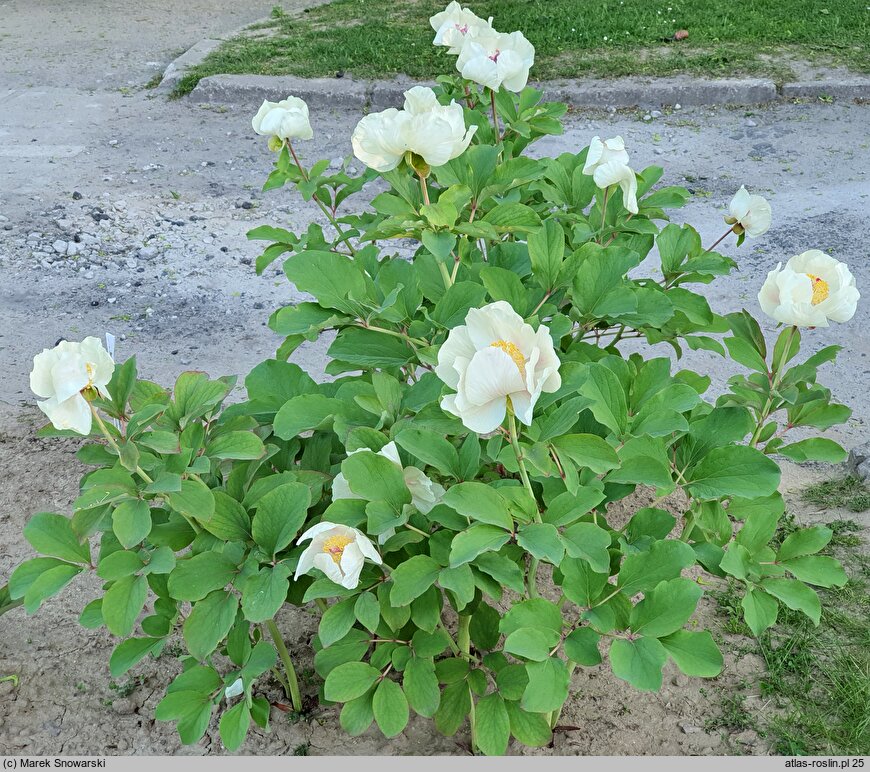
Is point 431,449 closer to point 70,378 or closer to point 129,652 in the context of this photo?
point 70,378

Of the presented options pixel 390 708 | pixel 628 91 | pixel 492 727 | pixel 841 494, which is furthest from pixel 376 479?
pixel 628 91

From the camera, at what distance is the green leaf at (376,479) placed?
4.65ft

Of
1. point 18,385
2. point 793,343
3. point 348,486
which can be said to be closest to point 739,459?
point 793,343

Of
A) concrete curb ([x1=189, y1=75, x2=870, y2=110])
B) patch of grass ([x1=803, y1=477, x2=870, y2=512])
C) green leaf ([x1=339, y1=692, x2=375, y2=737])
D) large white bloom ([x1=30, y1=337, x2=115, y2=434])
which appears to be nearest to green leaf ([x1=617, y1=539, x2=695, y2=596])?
green leaf ([x1=339, y1=692, x2=375, y2=737])

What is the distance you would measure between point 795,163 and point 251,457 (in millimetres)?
4518

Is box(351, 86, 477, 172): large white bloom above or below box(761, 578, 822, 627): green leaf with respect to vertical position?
above

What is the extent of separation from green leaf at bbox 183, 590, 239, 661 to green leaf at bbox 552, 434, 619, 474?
23.6 inches

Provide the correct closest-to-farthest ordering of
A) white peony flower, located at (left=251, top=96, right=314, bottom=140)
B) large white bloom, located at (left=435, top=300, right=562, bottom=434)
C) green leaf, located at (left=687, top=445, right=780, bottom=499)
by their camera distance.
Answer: large white bloom, located at (left=435, top=300, right=562, bottom=434) < green leaf, located at (left=687, top=445, right=780, bottom=499) < white peony flower, located at (left=251, top=96, right=314, bottom=140)

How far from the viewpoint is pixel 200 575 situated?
4.96 ft

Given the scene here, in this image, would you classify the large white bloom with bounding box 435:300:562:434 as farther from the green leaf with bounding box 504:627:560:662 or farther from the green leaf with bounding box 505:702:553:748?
the green leaf with bounding box 505:702:553:748

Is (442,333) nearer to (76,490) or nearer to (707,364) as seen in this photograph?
(76,490)

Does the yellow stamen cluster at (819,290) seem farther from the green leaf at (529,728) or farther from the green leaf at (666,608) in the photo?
the green leaf at (529,728)

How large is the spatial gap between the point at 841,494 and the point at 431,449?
5.76 ft

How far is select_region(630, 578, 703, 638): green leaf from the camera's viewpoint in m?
1.41
